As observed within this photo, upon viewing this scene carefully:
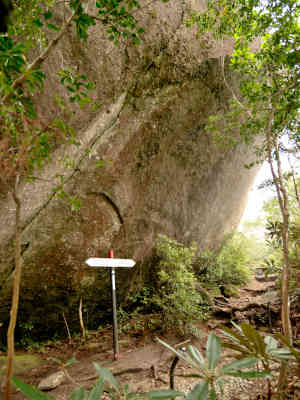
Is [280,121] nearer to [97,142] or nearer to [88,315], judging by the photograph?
[97,142]

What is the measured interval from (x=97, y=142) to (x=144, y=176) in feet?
3.88

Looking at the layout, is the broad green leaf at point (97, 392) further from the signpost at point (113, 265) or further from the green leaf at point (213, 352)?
the signpost at point (113, 265)

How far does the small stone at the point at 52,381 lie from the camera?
103 inches

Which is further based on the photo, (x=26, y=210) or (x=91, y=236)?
(x=91, y=236)

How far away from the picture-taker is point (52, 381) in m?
2.67

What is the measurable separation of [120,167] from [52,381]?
3.22 metres

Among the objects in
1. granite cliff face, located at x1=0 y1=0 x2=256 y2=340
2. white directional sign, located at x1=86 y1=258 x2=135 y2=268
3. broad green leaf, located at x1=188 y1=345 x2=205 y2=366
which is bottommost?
broad green leaf, located at x1=188 y1=345 x2=205 y2=366

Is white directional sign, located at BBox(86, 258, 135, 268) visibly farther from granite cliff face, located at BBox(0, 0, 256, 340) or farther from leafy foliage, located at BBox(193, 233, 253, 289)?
leafy foliage, located at BBox(193, 233, 253, 289)

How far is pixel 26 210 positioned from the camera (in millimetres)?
3391

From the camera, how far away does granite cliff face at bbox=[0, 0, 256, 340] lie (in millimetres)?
3527

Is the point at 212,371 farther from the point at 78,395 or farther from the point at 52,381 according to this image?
the point at 52,381

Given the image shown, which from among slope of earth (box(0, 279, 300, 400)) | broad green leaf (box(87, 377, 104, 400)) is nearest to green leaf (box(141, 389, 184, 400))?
broad green leaf (box(87, 377, 104, 400))

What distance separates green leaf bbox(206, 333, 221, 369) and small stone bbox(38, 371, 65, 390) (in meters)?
2.45

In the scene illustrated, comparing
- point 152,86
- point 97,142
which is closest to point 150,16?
point 152,86
